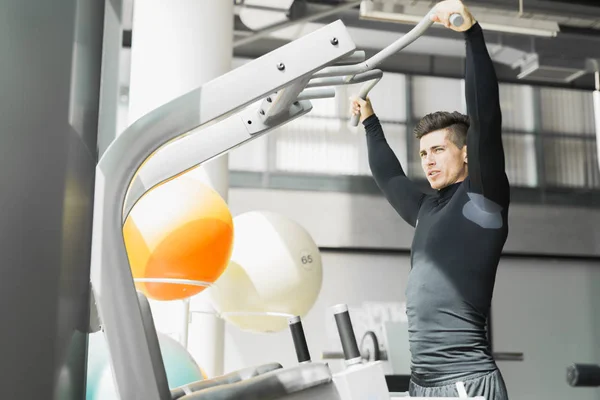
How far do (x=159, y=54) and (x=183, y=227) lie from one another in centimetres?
121

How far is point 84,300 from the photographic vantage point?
2.53 ft

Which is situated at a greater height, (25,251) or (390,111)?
(390,111)

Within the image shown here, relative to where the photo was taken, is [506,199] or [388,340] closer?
[506,199]

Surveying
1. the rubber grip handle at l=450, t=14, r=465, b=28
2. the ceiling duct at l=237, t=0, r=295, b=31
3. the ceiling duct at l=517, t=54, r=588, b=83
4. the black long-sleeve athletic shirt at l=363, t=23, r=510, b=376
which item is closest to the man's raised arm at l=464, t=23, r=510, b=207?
the black long-sleeve athletic shirt at l=363, t=23, r=510, b=376

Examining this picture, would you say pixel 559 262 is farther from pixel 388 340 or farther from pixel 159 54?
pixel 159 54

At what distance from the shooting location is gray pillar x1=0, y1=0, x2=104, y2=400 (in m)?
0.71

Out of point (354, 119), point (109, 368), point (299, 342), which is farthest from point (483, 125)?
point (109, 368)

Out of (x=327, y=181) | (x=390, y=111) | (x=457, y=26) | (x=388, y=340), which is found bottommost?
(x=388, y=340)

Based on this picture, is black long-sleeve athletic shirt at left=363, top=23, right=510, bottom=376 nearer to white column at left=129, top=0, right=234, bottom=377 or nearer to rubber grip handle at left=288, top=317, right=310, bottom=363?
rubber grip handle at left=288, top=317, right=310, bottom=363

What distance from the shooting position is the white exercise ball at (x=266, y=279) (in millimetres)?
2877

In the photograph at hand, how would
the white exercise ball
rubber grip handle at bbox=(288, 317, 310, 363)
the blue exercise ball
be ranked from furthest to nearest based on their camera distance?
the white exercise ball, the blue exercise ball, rubber grip handle at bbox=(288, 317, 310, 363)

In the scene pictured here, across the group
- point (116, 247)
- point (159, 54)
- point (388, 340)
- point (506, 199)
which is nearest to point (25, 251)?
point (116, 247)

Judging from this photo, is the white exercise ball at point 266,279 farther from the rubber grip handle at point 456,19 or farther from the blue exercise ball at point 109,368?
the rubber grip handle at point 456,19

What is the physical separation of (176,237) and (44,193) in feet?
5.15
